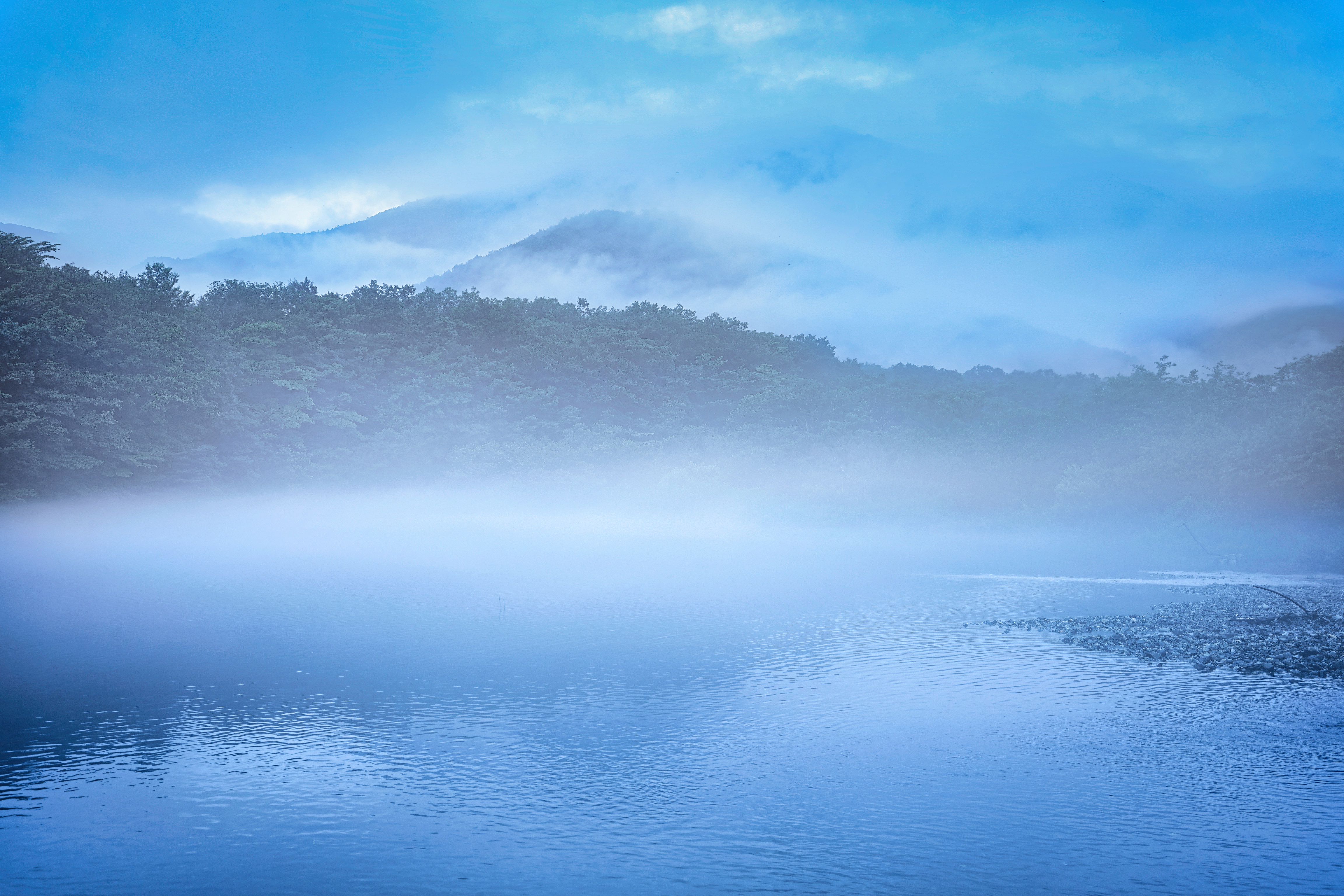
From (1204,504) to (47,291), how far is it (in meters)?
69.5

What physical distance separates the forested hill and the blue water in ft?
69.0

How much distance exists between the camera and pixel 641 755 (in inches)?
659

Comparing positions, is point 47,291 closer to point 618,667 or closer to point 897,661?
point 618,667

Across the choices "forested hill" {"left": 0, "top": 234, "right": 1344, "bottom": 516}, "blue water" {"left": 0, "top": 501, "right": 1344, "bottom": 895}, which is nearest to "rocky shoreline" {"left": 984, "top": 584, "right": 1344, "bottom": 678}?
"blue water" {"left": 0, "top": 501, "right": 1344, "bottom": 895}

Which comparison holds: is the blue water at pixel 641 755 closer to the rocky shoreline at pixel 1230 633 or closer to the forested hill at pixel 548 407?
the rocky shoreline at pixel 1230 633

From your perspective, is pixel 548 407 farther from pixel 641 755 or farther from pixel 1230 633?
pixel 641 755

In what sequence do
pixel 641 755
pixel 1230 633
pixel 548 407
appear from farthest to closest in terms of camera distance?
pixel 548 407, pixel 1230 633, pixel 641 755

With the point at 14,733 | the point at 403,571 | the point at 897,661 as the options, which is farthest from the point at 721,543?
the point at 14,733

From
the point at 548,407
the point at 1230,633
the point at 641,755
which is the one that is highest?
the point at 548,407

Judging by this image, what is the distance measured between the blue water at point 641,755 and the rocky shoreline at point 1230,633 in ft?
3.49

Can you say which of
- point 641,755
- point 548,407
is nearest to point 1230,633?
point 641,755

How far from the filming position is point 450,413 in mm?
86750

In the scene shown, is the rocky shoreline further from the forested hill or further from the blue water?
the forested hill

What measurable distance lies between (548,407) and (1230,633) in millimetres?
75621
